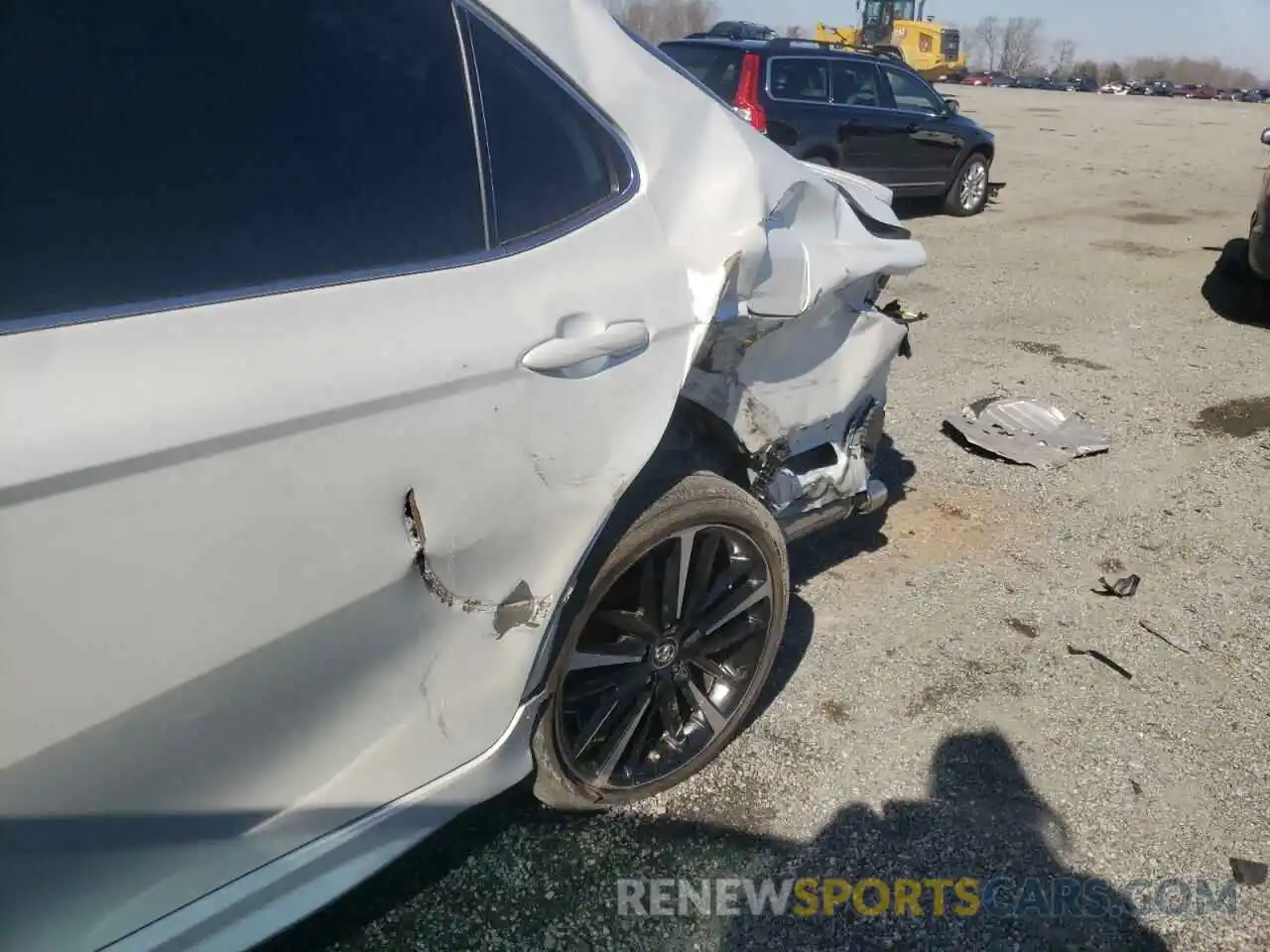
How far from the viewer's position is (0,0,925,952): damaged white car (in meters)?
A: 1.25

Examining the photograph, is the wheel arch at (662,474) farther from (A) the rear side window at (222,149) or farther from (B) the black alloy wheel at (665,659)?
(A) the rear side window at (222,149)

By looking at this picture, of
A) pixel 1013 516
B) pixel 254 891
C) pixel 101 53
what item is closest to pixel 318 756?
pixel 254 891

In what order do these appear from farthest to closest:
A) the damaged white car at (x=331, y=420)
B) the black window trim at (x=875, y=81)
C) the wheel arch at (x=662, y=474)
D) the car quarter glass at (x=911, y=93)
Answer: the car quarter glass at (x=911, y=93) < the black window trim at (x=875, y=81) < the wheel arch at (x=662, y=474) < the damaged white car at (x=331, y=420)

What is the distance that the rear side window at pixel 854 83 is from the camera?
10.0m

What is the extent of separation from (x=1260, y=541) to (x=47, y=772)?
13.6ft

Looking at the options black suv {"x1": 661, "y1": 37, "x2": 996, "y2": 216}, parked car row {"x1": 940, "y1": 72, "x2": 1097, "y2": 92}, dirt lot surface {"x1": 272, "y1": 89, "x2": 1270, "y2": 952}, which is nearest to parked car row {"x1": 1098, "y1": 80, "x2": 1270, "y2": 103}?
parked car row {"x1": 940, "y1": 72, "x2": 1097, "y2": 92}

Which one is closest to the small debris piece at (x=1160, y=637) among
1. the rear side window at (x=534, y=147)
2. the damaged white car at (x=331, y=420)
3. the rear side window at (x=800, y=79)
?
the damaged white car at (x=331, y=420)

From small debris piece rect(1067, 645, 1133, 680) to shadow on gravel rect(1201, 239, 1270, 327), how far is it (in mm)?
4914

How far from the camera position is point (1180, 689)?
3.00 meters

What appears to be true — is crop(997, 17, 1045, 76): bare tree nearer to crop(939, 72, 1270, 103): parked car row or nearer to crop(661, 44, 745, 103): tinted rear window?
crop(939, 72, 1270, 103): parked car row

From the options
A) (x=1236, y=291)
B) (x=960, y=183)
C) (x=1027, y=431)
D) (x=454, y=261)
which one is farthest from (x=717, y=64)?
(x=454, y=261)

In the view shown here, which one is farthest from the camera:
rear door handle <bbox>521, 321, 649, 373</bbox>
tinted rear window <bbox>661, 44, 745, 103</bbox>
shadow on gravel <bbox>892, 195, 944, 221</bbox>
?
shadow on gravel <bbox>892, 195, 944, 221</bbox>

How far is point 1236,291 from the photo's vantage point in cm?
768

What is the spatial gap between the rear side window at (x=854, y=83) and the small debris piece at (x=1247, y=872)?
897 cm
